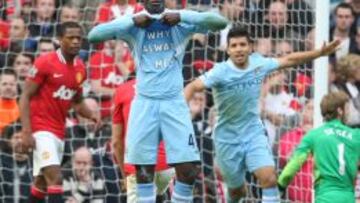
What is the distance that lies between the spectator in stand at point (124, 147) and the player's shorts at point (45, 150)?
91 centimetres

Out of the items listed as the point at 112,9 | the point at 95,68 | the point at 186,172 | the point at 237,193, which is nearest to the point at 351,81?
the point at 237,193

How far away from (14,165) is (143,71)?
12.0ft

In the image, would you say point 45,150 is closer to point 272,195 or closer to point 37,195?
point 37,195

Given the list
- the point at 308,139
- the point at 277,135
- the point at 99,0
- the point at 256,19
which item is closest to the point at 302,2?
the point at 256,19

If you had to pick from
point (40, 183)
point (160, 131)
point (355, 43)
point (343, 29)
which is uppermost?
point (343, 29)

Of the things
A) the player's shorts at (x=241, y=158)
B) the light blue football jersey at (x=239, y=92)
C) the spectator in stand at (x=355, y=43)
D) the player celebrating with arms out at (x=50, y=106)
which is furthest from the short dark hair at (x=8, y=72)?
the spectator in stand at (x=355, y=43)

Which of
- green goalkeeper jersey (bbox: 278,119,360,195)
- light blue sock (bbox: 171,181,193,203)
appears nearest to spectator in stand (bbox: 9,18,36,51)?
light blue sock (bbox: 171,181,193,203)

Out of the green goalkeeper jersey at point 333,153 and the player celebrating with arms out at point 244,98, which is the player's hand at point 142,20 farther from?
the green goalkeeper jersey at point 333,153

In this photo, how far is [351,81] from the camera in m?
13.7

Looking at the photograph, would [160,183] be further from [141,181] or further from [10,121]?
[10,121]

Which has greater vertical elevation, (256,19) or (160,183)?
(256,19)

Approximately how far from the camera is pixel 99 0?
14789 millimetres

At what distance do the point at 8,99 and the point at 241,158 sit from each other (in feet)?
10.4

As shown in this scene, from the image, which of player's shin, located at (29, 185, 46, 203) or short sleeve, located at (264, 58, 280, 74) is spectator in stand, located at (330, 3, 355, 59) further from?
player's shin, located at (29, 185, 46, 203)
